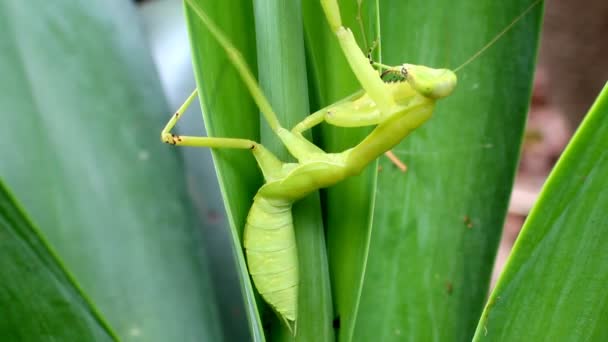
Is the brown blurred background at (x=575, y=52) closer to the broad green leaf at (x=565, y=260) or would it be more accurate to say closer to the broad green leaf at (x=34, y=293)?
the broad green leaf at (x=565, y=260)

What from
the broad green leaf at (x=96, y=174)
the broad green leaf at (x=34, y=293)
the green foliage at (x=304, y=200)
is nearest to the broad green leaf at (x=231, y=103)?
the green foliage at (x=304, y=200)

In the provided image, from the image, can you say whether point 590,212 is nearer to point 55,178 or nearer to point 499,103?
point 499,103

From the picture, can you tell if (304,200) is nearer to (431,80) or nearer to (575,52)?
(431,80)

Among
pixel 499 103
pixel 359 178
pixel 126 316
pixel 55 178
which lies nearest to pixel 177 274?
pixel 126 316

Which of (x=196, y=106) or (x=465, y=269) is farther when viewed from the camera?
(x=196, y=106)

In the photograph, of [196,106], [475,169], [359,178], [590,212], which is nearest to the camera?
[590,212]

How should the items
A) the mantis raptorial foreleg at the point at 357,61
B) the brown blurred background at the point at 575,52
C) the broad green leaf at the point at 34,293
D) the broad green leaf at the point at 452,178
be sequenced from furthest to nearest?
the brown blurred background at the point at 575,52, the broad green leaf at the point at 452,178, the mantis raptorial foreleg at the point at 357,61, the broad green leaf at the point at 34,293
